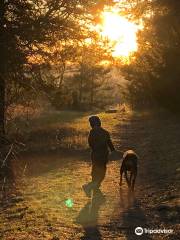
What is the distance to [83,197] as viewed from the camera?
12.7 meters

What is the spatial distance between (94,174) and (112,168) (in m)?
4.80

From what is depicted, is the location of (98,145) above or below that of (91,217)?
above

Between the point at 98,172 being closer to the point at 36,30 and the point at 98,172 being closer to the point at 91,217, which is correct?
the point at 91,217

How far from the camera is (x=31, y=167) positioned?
61.5 ft

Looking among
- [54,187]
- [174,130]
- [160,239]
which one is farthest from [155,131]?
[160,239]

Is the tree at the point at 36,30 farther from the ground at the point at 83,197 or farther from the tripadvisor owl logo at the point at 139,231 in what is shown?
the tripadvisor owl logo at the point at 139,231

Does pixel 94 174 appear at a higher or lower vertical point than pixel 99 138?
lower

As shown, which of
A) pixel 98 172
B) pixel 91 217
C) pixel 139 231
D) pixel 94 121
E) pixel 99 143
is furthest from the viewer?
pixel 98 172

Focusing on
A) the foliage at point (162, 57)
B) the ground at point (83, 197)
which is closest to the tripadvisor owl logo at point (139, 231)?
the ground at point (83, 197)

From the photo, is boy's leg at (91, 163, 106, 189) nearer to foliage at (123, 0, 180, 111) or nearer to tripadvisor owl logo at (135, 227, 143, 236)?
tripadvisor owl logo at (135, 227, 143, 236)

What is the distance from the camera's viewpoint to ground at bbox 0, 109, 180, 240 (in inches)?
383

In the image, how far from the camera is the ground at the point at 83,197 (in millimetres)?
9731

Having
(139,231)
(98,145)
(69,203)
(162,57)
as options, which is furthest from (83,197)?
(162,57)

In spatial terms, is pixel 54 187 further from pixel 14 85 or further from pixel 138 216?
pixel 14 85
